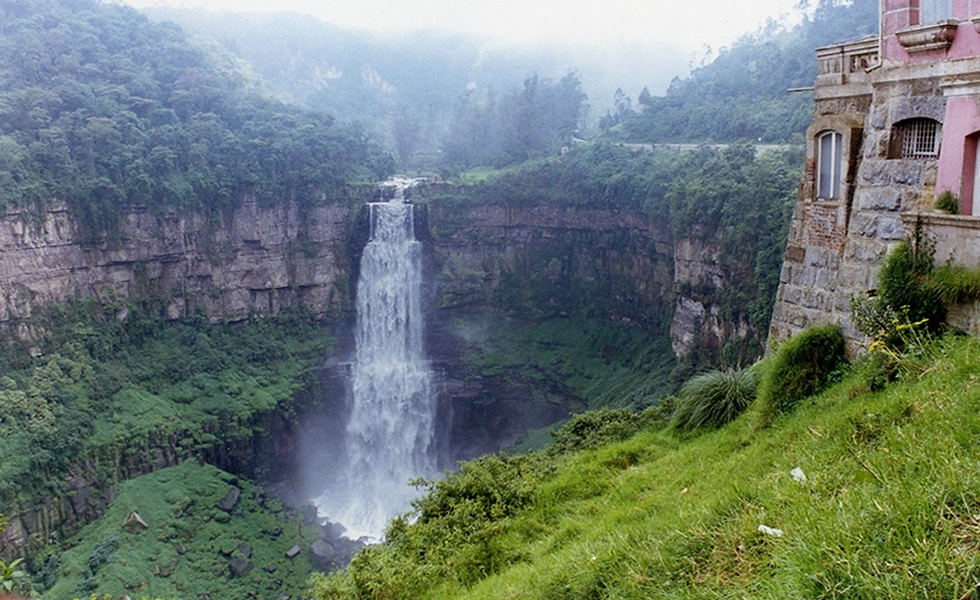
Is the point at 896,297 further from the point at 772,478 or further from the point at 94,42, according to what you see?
the point at 94,42

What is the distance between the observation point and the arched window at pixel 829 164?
8.34 m

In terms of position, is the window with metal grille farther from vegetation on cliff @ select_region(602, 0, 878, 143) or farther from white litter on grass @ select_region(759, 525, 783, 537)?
vegetation on cliff @ select_region(602, 0, 878, 143)

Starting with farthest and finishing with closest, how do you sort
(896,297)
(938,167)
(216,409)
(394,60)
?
(394,60), (216,409), (938,167), (896,297)

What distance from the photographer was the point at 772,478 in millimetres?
4738

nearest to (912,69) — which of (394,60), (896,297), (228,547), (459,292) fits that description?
(896,297)

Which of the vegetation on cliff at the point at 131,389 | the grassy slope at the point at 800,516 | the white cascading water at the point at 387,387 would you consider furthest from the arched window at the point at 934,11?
the vegetation on cliff at the point at 131,389

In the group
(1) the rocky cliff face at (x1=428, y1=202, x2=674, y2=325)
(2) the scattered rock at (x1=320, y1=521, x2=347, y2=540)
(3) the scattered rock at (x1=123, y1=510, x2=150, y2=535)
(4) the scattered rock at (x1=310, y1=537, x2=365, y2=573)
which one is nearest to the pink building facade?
(4) the scattered rock at (x1=310, y1=537, x2=365, y2=573)

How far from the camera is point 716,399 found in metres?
8.48

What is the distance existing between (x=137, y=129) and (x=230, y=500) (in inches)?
602

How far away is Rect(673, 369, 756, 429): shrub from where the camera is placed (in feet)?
27.3

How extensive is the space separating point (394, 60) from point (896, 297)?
79.5 m

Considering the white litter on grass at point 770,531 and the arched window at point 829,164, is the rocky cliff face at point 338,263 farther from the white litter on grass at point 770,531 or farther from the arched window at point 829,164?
the white litter on grass at point 770,531

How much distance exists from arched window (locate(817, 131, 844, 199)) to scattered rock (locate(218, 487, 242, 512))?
792 inches

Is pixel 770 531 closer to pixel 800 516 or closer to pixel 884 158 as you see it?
pixel 800 516
